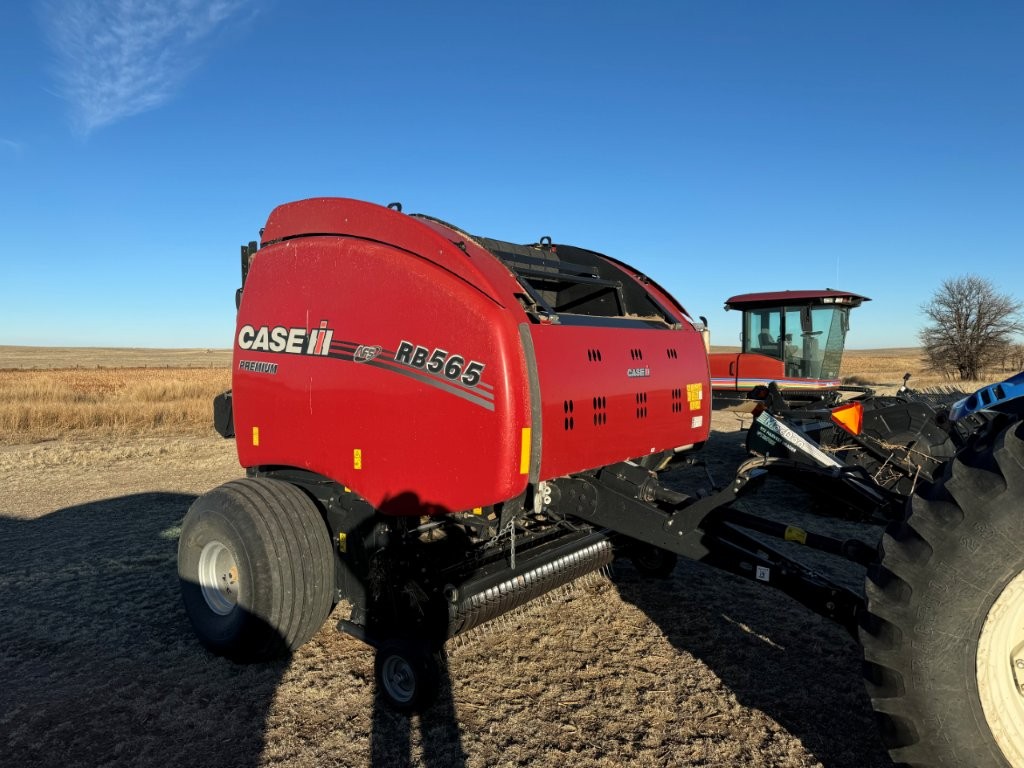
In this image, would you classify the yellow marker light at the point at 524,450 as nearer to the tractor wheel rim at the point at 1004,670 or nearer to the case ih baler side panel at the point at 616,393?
the case ih baler side panel at the point at 616,393

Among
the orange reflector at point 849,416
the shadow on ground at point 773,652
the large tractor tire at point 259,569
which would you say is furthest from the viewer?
the orange reflector at point 849,416

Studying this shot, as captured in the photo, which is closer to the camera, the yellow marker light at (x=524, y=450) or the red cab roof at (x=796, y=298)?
the yellow marker light at (x=524, y=450)

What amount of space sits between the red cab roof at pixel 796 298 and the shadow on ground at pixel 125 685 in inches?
374

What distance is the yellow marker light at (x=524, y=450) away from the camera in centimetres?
292

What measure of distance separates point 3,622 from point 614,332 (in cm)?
425

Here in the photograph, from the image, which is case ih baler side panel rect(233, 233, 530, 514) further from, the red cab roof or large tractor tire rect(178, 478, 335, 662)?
the red cab roof

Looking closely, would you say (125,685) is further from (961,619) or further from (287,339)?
(961,619)

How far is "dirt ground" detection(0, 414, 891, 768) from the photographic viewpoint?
111 inches

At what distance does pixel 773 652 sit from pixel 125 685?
350cm

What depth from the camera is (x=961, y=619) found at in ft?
6.41

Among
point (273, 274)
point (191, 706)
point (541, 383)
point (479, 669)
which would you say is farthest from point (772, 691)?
point (273, 274)

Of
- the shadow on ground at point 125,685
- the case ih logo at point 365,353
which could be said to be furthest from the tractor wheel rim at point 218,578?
the case ih logo at point 365,353

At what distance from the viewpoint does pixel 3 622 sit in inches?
162

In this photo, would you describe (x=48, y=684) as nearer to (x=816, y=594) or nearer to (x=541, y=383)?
(x=541, y=383)
